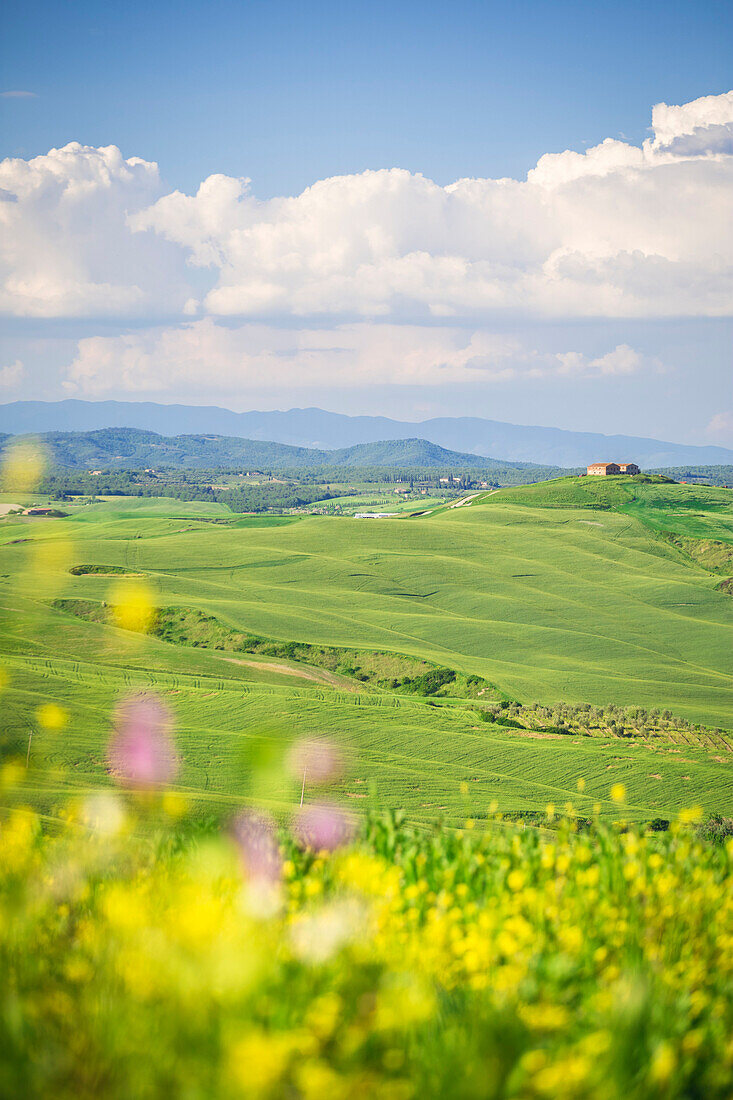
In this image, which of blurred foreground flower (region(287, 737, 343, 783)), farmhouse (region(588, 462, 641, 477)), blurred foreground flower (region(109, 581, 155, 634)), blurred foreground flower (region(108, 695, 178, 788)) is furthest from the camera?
farmhouse (region(588, 462, 641, 477))

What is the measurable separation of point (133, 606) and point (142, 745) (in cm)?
3323

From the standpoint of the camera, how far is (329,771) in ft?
104

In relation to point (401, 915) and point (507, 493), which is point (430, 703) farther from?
point (507, 493)

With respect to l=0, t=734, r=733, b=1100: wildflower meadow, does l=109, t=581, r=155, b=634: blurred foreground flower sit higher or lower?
lower

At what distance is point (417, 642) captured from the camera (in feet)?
204

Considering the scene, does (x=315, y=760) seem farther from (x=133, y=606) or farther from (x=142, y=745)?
(x=133, y=606)

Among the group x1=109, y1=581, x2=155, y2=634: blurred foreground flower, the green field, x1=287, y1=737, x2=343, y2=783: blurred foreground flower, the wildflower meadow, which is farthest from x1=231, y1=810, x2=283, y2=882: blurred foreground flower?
x1=109, y1=581, x2=155, y2=634: blurred foreground flower

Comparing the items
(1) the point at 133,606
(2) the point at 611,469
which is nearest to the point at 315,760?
(1) the point at 133,606

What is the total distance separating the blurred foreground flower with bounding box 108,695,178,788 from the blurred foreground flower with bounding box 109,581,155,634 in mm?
22770

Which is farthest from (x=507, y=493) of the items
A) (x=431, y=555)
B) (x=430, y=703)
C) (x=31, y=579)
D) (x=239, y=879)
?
(x=239, y=879)

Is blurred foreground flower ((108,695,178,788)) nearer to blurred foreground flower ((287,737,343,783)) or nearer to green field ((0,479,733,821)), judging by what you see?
green field ((0,479,733,821))

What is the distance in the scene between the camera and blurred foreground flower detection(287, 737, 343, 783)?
31.5 m

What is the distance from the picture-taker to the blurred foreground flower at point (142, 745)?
94.1 feet

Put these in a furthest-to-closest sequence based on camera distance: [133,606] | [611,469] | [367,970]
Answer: [611,469], [133,606], [367,970]
